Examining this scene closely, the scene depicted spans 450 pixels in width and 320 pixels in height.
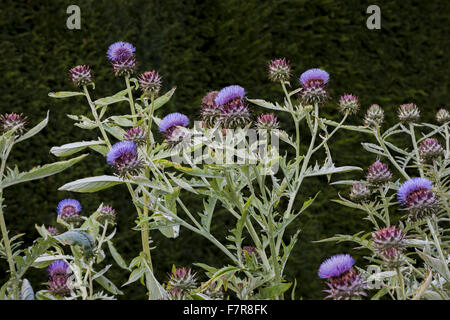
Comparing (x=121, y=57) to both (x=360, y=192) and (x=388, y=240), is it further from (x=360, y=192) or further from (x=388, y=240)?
(x=388, y=240)

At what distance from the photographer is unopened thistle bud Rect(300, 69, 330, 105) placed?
1.85 m

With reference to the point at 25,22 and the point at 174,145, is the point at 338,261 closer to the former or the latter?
the point at 174,145

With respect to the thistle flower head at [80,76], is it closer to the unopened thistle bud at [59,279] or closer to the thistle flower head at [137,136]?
the thistle flower head at [137,136]

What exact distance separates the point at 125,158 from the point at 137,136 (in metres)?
0.13

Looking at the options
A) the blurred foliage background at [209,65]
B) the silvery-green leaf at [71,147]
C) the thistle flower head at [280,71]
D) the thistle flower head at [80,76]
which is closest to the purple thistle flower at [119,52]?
the thistle flower head at [80,76]

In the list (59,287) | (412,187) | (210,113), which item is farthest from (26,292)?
(412,187)

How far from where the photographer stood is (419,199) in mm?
1533

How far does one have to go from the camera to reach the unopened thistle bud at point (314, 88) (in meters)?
1.85

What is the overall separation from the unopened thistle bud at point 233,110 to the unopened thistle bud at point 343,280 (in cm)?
58

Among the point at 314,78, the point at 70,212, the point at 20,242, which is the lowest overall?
the point at 20,242

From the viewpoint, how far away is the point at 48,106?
12.3ft

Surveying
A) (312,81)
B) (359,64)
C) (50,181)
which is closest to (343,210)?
(359,64)

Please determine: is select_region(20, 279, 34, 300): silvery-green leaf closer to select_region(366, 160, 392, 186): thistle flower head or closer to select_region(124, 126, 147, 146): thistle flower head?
select_region(124, 126, 147, 146): thistle flower head

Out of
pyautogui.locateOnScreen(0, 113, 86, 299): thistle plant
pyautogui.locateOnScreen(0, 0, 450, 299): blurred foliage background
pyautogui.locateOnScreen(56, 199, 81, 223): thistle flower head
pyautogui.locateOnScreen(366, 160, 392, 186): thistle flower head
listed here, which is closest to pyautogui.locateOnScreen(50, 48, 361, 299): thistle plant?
pyautogui.locateOnScreen(0, 113, 86, 299): thistle plant
